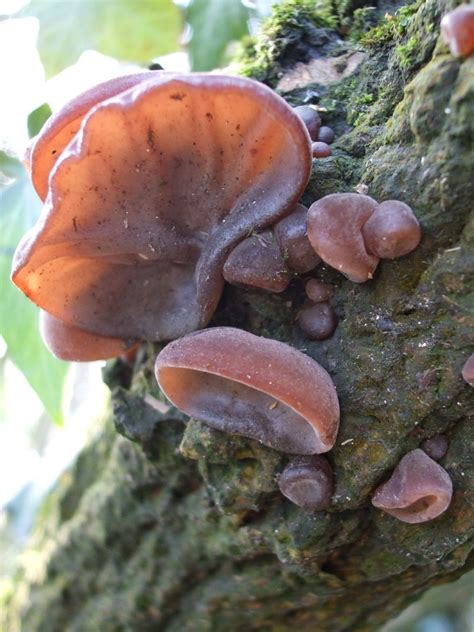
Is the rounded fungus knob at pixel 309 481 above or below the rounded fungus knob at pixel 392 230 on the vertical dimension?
below

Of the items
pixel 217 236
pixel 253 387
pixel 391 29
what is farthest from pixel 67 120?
pixel 391 29

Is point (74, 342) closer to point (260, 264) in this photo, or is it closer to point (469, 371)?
point (260, 264)

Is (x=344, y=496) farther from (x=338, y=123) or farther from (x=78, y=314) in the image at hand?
(x=338, y=123)

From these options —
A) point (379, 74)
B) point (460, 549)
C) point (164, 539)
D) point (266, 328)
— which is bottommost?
point (164, 539)

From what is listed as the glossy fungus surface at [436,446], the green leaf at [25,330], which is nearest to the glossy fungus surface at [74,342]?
the green leaf at [25,330]

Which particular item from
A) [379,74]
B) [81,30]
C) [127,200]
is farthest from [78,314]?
[81,30]

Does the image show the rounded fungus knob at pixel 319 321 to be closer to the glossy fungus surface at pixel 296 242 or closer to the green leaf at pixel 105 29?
the glossy fungus surface at pixel 296 242
